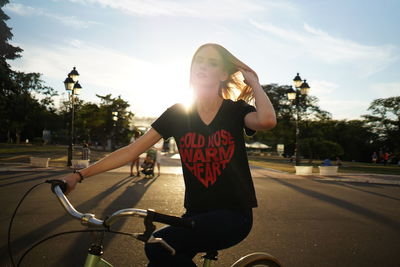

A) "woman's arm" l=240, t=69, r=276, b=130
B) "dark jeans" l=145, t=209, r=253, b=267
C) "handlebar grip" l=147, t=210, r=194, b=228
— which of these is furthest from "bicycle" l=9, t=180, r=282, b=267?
"woman's arm" l=240, t=69, r=276, b=130

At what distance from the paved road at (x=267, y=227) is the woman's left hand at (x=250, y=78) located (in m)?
3.04

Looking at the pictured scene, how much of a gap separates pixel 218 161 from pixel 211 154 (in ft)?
0.19

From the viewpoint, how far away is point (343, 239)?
5836 millimetres

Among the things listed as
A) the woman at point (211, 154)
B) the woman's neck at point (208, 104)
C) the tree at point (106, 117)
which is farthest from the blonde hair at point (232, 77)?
the tree at point (106, 117)

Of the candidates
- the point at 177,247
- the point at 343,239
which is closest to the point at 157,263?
the point at 177,247

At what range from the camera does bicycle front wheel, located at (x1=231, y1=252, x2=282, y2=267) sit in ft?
7.26

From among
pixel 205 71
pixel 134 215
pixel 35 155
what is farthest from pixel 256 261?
pixel 35 155

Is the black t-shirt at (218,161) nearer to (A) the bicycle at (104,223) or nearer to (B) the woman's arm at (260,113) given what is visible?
(B) the woman's arm at (260,113)

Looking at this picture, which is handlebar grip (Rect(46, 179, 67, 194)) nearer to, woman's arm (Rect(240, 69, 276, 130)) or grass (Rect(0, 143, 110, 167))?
woman's arm (Rect(240, 69, 276, 130))

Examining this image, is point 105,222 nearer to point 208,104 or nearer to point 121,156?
point 121,156

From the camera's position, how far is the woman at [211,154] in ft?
6.03

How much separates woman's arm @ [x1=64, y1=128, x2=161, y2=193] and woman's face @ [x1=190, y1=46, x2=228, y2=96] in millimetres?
410

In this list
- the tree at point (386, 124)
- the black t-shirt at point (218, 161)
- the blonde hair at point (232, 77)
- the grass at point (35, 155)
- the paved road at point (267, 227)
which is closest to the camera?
the black t-shirt at point (218, 161)

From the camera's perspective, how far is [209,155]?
6.60 ft
